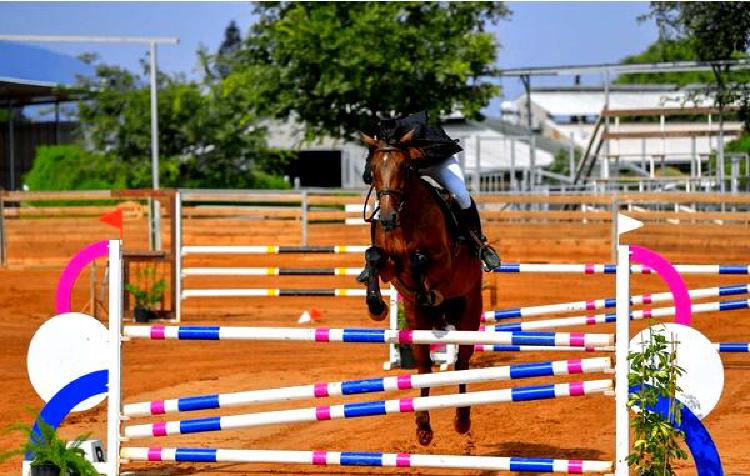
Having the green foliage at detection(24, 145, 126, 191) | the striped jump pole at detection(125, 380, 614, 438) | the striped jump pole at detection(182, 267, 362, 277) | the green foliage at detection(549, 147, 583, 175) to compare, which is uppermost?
the green foliage at detection(549, 147, 583, 175)

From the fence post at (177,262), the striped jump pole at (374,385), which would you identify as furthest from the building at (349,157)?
the striped jump pole at (374,385)

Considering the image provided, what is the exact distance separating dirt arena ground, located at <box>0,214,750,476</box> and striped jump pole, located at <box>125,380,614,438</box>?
1.01 meters

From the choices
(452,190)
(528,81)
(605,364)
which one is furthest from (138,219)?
(605,364)

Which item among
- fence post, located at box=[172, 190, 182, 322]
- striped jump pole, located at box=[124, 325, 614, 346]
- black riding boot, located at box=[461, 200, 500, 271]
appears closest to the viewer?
striped jump pole, located at box=[124, 325, 614, 346]

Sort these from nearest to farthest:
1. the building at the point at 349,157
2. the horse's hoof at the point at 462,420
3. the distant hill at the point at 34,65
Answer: the horse's hoof at the point at 462,420 < the building at the point at 349,157 < the distant hill at the point at 34,65

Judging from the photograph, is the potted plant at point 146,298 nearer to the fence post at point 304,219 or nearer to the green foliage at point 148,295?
the green foliage at point 148,295

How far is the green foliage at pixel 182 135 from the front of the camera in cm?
3478

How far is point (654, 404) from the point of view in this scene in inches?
223

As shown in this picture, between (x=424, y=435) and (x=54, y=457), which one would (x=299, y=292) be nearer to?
(x=424, y=435)

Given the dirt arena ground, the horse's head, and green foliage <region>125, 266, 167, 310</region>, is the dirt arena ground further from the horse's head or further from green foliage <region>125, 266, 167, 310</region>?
the horse's head

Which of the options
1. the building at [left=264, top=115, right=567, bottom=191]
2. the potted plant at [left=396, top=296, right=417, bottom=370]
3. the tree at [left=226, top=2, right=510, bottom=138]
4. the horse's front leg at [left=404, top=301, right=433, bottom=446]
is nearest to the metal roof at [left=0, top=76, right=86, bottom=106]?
the building at [left=264, top=115, right=567, bottom=191]

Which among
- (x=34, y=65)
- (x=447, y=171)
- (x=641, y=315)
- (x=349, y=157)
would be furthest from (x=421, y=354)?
(x=34, y=65)

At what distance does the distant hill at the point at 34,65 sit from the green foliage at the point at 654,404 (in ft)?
112

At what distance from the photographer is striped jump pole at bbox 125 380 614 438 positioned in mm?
5918
